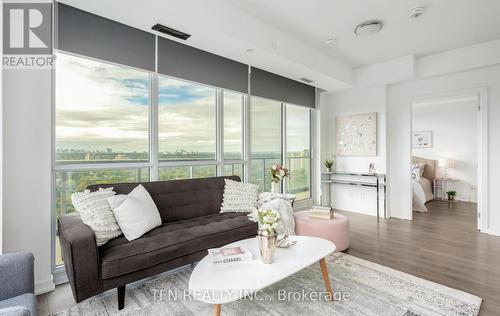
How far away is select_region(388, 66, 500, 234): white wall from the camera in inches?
144

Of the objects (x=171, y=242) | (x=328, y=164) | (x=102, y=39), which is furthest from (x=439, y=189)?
(x=102, y=39)

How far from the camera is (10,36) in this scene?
6.69 feet

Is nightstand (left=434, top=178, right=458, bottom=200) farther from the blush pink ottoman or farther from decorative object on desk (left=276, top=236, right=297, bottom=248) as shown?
decorative object on desk (left=276, top=236, right=297, bottom=248)

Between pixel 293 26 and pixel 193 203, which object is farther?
pixel 293 26

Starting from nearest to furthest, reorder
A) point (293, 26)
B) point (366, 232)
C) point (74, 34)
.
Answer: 1. point (74, 34)
2. point (293, 26)
3. point (366, 232)

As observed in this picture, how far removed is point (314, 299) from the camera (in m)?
1.97

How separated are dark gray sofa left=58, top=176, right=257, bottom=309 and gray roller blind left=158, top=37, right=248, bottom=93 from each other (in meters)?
1.38

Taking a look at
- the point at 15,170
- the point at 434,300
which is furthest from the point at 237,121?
the point at 434,300

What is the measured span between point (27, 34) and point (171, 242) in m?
2.18

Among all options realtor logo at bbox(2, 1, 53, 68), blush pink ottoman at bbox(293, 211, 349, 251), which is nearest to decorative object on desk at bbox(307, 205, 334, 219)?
blush pink ottoman at bbox(293, 211, 349, 251)

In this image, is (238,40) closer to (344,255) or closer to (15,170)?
(15,170)

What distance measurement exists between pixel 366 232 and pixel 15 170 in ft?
13.7

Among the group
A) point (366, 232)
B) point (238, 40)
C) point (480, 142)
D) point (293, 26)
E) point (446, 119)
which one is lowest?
point (366, 232)

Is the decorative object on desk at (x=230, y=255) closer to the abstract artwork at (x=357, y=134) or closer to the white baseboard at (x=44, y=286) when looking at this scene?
the white baseboard at (x=44, y=286)
